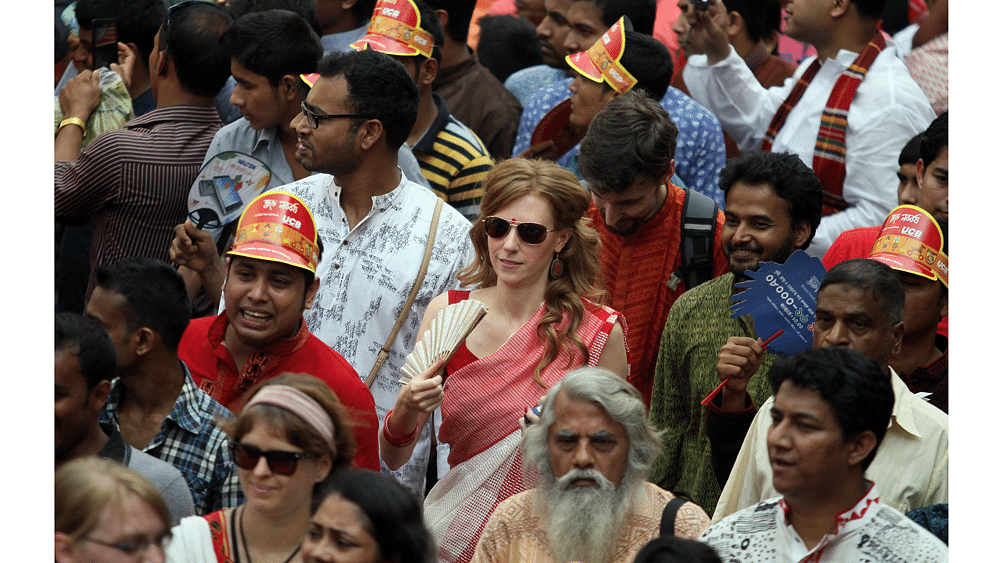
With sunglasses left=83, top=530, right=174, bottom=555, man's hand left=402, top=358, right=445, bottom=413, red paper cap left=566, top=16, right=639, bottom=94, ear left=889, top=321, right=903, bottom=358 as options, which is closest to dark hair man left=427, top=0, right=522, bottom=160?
red paper cap left=566, top=16, right=639, bottom=94

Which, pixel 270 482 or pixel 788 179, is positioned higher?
pixel 788 179

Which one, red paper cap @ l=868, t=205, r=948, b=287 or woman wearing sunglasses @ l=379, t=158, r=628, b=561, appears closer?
woman wearing sunglasses @ l=379, t=158, r=628, b=561

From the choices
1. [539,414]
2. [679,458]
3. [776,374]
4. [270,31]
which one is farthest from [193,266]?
[776,374]

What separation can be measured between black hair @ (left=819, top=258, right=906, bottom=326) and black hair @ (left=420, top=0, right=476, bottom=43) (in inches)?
127

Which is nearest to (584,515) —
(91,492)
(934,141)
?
(91,492)

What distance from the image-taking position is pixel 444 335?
13.8ft

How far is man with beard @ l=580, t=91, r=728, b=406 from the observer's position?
15.8 ft

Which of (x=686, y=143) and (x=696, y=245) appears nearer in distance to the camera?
(x=696, y=245)

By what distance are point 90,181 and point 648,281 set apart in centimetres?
237

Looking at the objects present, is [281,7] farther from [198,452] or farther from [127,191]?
[198,452]

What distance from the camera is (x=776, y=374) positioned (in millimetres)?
3520

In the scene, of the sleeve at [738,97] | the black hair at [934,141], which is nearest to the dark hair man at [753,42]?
the sleeve at [738,97]

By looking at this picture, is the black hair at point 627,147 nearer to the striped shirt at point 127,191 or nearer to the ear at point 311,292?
the ear at point 311,292

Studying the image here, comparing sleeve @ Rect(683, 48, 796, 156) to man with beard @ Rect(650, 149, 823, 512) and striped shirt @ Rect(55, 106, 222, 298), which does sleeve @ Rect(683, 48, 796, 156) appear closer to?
man with beard @ Rect(650, 149, 823, 512)
